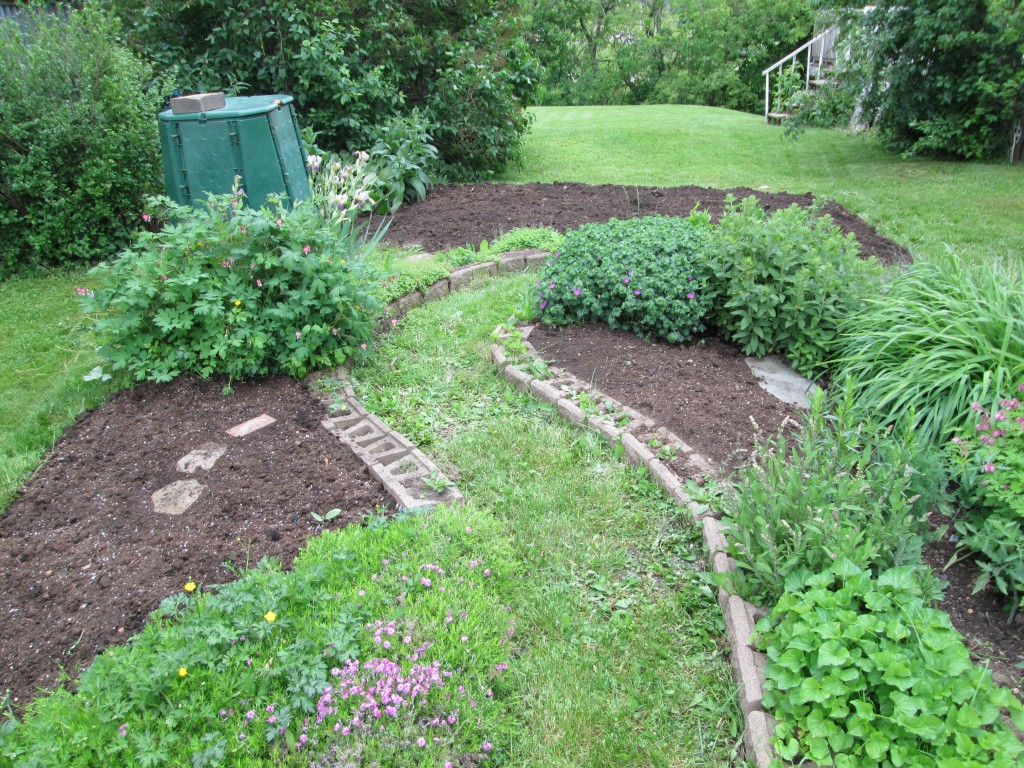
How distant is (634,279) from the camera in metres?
4.19

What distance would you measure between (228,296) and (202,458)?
0.96m

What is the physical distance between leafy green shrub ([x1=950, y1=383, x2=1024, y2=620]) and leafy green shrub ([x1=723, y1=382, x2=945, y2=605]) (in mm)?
115

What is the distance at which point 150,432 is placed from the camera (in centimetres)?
353

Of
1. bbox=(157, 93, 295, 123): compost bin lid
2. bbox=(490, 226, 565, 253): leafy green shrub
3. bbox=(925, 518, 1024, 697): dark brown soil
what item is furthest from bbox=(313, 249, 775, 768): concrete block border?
bbox=(157, 93, 295, 123): compost bin lid

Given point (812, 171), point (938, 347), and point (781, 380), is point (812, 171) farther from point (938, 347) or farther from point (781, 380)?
point (938, 347)

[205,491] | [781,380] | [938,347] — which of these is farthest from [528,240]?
[205,491]

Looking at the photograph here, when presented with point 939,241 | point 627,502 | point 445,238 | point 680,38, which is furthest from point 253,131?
point 680,38

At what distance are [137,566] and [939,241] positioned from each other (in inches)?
247

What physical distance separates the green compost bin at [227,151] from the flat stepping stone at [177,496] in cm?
234

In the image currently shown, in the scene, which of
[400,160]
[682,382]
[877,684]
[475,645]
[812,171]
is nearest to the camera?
[877,684]

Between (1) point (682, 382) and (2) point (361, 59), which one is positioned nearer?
(1) point (682, 382)

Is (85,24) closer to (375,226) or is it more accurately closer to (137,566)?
(375,226)

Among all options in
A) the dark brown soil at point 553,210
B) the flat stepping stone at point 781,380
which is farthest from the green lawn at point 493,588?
the dark brown soil at point 553,210

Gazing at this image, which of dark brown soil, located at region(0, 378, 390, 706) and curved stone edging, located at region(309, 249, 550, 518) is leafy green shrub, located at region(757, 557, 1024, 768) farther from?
dark brown soil, located at region(0, 378, 390, 706)
